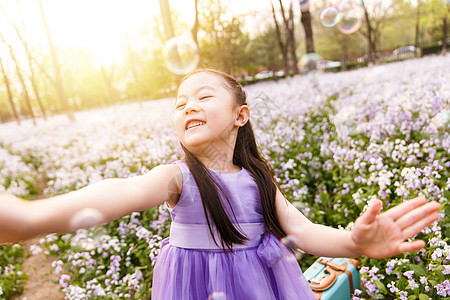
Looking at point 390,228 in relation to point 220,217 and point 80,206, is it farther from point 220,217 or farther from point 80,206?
point 80,206

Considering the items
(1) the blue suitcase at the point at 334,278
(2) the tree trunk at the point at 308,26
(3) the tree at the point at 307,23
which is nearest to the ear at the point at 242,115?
(1) the blue suitcase at the point at 334,278

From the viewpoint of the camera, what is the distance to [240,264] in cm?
164

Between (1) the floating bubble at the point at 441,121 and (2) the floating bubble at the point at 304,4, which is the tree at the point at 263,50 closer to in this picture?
(2) the floating bubble at the point at 304,4

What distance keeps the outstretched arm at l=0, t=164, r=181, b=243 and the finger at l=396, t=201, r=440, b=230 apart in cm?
96

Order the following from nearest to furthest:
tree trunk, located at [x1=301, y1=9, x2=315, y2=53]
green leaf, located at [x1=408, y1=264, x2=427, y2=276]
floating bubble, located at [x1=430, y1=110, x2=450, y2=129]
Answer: green leaf, located at [x1=408, y1=264, x2=427, y2=276] < floating bubble, located at [x1=430, y1=110, x2=450, y2=129] < tree trunk, located at [x1=301, y1=9, x2=315, y2=53]

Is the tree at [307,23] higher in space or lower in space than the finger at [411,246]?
higher

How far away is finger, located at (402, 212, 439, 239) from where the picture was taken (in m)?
1.22

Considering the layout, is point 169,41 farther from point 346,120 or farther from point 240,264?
point 240,264

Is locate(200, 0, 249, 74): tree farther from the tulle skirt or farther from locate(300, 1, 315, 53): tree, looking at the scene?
the tulle skirt

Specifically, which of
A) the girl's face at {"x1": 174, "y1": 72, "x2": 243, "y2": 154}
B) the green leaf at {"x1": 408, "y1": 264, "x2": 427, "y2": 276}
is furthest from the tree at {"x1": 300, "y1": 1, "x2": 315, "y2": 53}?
the girl's face at {"x1": 174, "y1": 72, "x2": 243, "y2": 154}

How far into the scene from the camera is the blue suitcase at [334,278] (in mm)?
2428

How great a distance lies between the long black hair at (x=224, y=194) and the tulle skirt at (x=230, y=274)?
87 millimetres

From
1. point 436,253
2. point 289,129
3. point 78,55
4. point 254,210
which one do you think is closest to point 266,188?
point 254,210

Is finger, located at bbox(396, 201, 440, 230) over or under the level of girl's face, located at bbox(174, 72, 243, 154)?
under
